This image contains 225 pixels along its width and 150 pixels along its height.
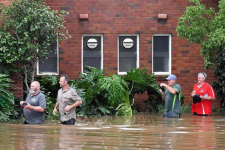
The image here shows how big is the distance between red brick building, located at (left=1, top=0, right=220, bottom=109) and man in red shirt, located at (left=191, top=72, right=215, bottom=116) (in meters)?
3.37

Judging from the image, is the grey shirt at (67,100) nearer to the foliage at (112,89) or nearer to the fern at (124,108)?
the foliage at (112,89)

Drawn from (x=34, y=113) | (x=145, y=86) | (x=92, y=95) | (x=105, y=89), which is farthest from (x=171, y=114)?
(x=34, y=113)

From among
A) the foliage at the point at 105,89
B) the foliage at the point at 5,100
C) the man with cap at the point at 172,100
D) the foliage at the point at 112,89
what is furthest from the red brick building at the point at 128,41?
the man with cap at the point at 172,100

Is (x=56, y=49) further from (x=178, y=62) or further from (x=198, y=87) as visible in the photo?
(x=198, y=87)

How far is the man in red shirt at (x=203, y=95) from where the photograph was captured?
50.0ft

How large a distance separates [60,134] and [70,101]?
74.5 inches

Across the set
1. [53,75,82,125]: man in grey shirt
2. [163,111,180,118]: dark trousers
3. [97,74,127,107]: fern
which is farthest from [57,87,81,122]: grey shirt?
[97,74,127,107]: fern

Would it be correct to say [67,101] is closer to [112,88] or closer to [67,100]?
[67,100]

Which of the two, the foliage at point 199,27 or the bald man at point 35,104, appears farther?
the foliage at point 199,27

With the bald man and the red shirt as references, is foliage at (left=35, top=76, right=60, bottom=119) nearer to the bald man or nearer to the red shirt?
the red shirt

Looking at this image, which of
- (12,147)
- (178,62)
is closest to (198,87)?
(178,62)

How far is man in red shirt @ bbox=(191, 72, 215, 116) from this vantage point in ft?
50.0

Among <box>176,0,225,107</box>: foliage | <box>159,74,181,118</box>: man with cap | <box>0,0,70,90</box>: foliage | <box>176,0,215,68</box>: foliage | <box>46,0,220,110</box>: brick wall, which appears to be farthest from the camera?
<box>46,0,220,110</box>: brick wall

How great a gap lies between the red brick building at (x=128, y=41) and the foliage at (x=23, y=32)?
3.43m
